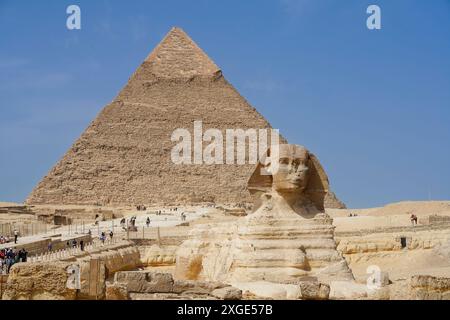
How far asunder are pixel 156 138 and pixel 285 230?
134609 mm

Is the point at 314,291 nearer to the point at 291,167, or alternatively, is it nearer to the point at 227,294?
the point at 227,294

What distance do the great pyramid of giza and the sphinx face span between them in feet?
390

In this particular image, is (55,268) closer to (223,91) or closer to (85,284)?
(85,284)

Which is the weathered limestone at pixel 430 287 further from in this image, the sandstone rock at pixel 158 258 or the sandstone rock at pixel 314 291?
the sandstone rock at pixel 158 258

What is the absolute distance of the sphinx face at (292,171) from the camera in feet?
27.5

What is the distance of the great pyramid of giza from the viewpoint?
13288 centimetres

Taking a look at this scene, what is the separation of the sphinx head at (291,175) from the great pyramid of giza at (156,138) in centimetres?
11840

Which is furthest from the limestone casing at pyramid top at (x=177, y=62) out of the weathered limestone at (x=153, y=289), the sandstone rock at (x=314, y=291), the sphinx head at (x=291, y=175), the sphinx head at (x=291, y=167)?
the weathered limestone at (x=153, y=289)

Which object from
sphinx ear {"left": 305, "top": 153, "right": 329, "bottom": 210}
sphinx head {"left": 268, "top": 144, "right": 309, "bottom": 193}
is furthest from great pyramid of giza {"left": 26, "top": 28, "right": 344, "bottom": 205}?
sphinx head {"left": 268, "top": 144, "right": 309, "bottom": 193}

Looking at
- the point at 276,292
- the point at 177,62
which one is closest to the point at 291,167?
the point at 276,292

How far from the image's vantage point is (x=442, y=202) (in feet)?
123

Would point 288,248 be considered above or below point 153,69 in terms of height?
below
